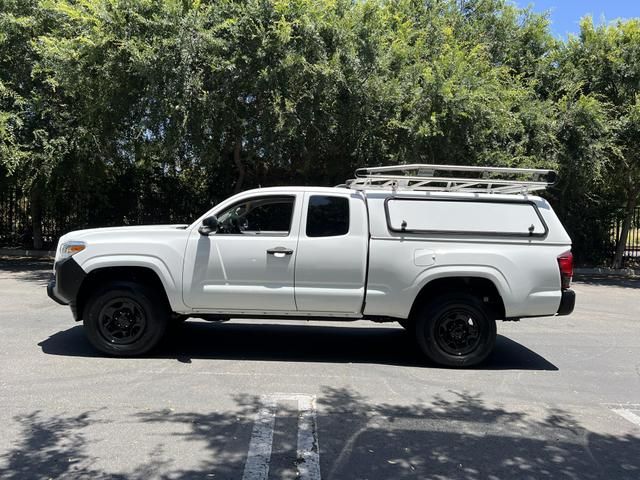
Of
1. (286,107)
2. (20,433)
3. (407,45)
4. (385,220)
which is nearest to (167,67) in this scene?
(286,107)

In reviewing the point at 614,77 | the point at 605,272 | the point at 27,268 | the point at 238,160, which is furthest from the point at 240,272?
the point at 605,272

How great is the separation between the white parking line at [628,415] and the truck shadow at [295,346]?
136cm

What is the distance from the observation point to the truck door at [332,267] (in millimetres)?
6320

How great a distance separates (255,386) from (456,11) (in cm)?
1421

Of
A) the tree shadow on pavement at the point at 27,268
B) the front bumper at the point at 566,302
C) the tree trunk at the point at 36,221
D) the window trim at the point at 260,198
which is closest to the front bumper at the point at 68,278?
the window trim at the point at 260,198

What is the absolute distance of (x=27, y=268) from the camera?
49.6ft

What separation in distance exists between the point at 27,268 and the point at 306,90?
8.99 metres

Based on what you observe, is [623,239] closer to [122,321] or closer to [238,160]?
[238,160]

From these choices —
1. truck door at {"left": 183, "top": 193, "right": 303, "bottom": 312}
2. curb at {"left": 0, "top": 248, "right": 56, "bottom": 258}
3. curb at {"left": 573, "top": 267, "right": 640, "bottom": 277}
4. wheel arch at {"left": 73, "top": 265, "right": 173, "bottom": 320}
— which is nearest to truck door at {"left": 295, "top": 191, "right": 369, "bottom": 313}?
truck door at {"left": 183, "top": 193, "right": 303, "bottom": 312}

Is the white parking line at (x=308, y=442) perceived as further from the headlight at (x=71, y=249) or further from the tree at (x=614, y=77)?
the tree at (x=614, y=77)

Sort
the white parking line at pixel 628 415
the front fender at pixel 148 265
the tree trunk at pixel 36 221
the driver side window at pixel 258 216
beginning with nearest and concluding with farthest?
the white parking line at pixel 628 415, the front fender at pixel 148 265, the driver side window at pixel 258 216, the tree trunk at pixel 36 221

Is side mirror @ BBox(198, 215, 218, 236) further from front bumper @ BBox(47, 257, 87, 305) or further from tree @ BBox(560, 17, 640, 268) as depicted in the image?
tree @ BBox(560, 17, 640, 268)

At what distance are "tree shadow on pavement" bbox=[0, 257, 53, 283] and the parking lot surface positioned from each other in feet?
18.3

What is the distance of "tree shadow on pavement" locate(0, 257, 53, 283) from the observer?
43.9ft
